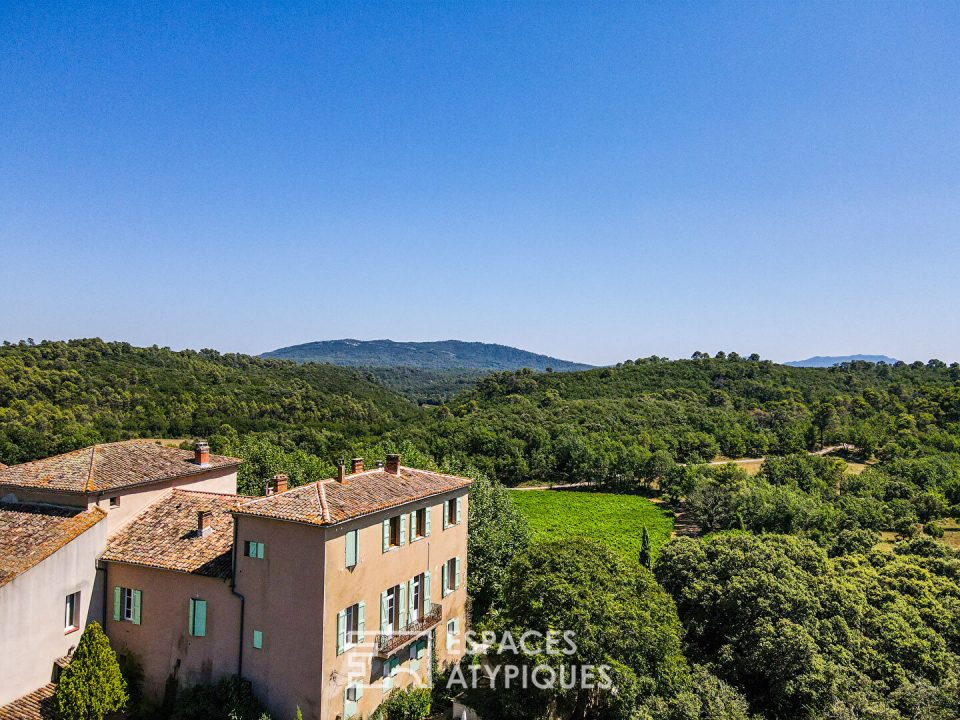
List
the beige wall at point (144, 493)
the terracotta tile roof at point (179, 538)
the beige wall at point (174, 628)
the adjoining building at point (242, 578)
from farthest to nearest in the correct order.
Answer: the beige wall at point (144, 493) < the terracotta tile roof at point (179, 538) < the beige wall at point (174, 628) < the adjoining building at point (242, 578)

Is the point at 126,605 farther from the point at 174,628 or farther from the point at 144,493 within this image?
the point at 144,493

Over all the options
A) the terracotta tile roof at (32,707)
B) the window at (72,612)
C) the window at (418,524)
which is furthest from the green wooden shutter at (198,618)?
the window at (418,524)

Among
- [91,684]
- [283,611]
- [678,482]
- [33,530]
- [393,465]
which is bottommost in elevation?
[678,482]

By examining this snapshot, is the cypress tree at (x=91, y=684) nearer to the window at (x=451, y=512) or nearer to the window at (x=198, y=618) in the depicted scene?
the window at (x=198, y=618)

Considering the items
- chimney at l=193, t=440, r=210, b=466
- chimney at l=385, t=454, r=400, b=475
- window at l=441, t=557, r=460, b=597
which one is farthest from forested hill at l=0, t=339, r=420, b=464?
chimney at l=385, t=454, r=400, b=475

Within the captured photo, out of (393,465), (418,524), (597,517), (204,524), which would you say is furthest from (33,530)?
(597,517)

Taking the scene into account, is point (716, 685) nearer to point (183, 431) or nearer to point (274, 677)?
point (274, 677)
